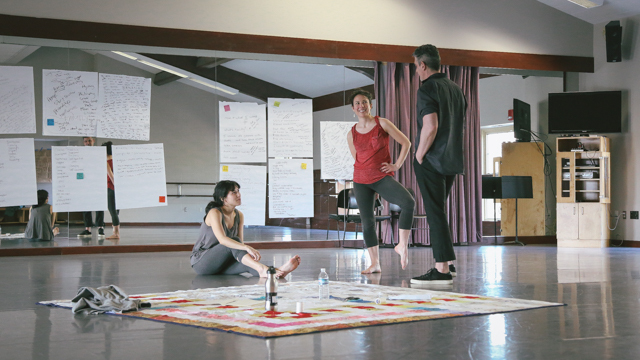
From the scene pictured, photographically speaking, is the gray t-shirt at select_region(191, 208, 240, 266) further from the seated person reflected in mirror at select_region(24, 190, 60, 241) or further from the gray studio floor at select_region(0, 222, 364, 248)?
the seated person reflected in mirror at select_region(24, 190, 60, 241)

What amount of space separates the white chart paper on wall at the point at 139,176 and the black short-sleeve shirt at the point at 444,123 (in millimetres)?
4267

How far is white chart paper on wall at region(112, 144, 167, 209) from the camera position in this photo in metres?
7.33

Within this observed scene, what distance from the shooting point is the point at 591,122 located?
8.84m

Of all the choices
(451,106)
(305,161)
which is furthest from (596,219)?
(451,106)

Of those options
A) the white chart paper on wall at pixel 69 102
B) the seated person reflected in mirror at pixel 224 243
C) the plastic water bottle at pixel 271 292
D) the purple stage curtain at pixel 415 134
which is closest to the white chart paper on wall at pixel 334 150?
the purple stage curtain at pixel 415 134

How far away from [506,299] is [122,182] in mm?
5300

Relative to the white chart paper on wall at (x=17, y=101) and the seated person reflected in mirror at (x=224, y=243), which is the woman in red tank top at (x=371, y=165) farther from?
the white chart paper on wall at (x=17, y=101)

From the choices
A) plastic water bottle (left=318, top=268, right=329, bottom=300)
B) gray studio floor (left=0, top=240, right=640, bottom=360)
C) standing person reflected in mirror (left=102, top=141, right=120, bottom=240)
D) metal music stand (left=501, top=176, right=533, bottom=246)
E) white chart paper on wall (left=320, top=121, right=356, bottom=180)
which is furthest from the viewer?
metal music stand (left=501, top=176, right=533, bottom=246)

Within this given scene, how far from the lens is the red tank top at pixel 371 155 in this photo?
4.52 metres

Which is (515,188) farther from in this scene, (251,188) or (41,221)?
(41,221)

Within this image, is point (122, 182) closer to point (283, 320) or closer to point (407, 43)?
point (407, 43)

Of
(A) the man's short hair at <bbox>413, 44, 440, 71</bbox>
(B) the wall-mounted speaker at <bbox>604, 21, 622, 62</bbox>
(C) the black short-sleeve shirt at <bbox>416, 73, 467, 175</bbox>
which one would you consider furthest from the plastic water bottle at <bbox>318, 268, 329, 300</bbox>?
(B) the wall-mounted speaker at <bbox>604, 21, 622, 62</bbox>

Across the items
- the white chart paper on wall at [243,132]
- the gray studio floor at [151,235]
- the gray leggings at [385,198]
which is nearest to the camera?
the gray leggings at [385,198]

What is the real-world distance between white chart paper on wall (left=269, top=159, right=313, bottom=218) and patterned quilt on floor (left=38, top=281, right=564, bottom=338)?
14.1 ft
